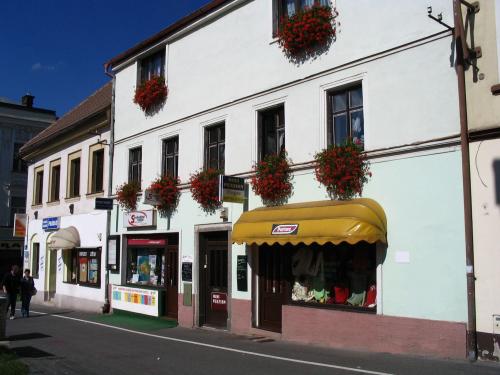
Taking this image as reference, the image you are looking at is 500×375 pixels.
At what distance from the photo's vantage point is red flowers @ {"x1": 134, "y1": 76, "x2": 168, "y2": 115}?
18.3m

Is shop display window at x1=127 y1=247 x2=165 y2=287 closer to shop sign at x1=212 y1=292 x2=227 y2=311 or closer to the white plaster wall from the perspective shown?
shop sign at x1=212 y1=292 x2=227 y2=311

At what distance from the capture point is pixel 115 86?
21312 mm

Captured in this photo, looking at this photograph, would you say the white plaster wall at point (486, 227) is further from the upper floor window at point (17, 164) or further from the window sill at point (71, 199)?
→ the upper floor window at point (17, 164)

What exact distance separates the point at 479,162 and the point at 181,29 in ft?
36.0

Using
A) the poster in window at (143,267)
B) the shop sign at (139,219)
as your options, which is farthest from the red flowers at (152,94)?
the poster in window at (143,267)

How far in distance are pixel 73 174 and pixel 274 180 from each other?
14072 mm

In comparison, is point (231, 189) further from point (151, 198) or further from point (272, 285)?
point (151, 198)

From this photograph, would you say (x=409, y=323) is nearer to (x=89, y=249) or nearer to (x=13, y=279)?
(x=13, y=279)

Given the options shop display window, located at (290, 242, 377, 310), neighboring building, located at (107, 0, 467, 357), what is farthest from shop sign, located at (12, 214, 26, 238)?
shop display window, located at (290, 242, 377, 310)

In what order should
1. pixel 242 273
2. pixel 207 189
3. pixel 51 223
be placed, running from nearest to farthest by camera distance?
pixel 242 273 → pixel 207 189 → pixel 51 223

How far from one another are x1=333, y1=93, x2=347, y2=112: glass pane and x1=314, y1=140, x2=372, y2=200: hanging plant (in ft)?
3.62

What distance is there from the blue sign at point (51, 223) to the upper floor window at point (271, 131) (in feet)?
45.7

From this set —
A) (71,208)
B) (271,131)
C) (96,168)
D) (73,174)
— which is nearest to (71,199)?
(71,208)

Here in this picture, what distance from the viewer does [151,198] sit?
1744 cm
